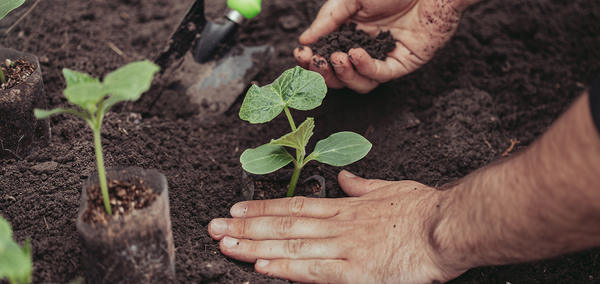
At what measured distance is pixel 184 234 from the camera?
1658mm

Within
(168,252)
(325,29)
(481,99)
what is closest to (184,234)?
(168,252)

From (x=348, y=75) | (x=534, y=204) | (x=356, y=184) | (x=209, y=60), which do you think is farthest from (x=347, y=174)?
(x=209, y=60)

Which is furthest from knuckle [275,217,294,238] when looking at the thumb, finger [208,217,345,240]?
the thumb

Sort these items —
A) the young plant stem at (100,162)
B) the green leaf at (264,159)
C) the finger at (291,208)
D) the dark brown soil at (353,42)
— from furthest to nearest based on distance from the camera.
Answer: the dark brown soil at (353,42) < the finger at (291,208) < the green leaf at (264,159) < the young plant stem at (100,162)

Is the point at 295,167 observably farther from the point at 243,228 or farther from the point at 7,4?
the point at 7,4

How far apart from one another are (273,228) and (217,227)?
24cm

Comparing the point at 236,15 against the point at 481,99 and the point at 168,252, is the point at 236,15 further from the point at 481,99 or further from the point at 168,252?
the point at 168,252

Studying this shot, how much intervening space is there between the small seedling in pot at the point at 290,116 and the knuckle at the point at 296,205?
16cm

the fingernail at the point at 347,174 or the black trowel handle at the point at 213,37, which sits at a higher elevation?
the black trowel handle at the point at 213,37

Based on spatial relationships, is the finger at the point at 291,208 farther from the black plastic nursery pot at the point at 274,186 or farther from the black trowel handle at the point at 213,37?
the black trowel handle at the point at 213,37

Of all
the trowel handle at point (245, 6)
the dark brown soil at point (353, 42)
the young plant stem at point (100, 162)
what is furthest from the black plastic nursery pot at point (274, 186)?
the trowel handle at point (245, 6)

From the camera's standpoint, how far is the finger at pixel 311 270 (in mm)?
1503

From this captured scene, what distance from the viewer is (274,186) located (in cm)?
195

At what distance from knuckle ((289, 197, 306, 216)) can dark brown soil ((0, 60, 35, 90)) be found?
1.24 meters
